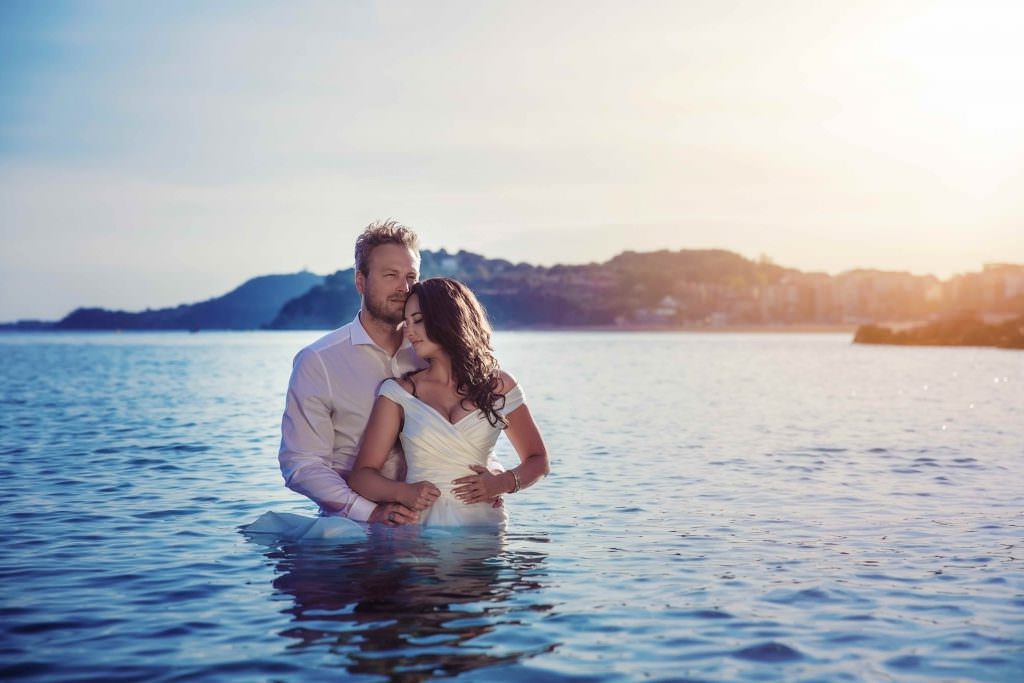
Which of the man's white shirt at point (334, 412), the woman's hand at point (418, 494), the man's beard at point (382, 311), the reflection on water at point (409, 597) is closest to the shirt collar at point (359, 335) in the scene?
the man's white shirt at point (334, 412)

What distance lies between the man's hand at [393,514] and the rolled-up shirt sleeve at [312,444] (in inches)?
2.4

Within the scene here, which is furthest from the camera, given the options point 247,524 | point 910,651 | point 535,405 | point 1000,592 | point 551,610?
point 535,405

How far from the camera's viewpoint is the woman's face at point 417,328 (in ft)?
24.9

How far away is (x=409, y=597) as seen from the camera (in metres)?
7.36

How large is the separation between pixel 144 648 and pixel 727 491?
A: 884 cm

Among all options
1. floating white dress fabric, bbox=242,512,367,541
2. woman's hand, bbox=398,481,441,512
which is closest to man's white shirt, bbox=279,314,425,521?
floating white dress fabric, bbox=242,512,367,541

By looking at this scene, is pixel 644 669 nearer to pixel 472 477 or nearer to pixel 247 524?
pixel 472 477

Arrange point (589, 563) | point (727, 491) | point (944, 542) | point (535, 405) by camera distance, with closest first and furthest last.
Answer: point (589, 563)
point (944, 542)
point (727, 491)
point (535, 405)

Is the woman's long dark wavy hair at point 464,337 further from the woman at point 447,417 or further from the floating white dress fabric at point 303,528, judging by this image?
the floating white dress fabric at point 303,528

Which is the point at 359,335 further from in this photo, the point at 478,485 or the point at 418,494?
the point at 478,485

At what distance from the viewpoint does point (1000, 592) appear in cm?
780

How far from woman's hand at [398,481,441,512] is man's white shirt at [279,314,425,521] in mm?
325

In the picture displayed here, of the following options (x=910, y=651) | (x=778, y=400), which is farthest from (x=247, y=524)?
(x=778, y=400)

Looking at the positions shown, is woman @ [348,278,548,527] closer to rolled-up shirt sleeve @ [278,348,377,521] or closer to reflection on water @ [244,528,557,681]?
rolled-up shirt sleeve @ [278,348,377,521]
